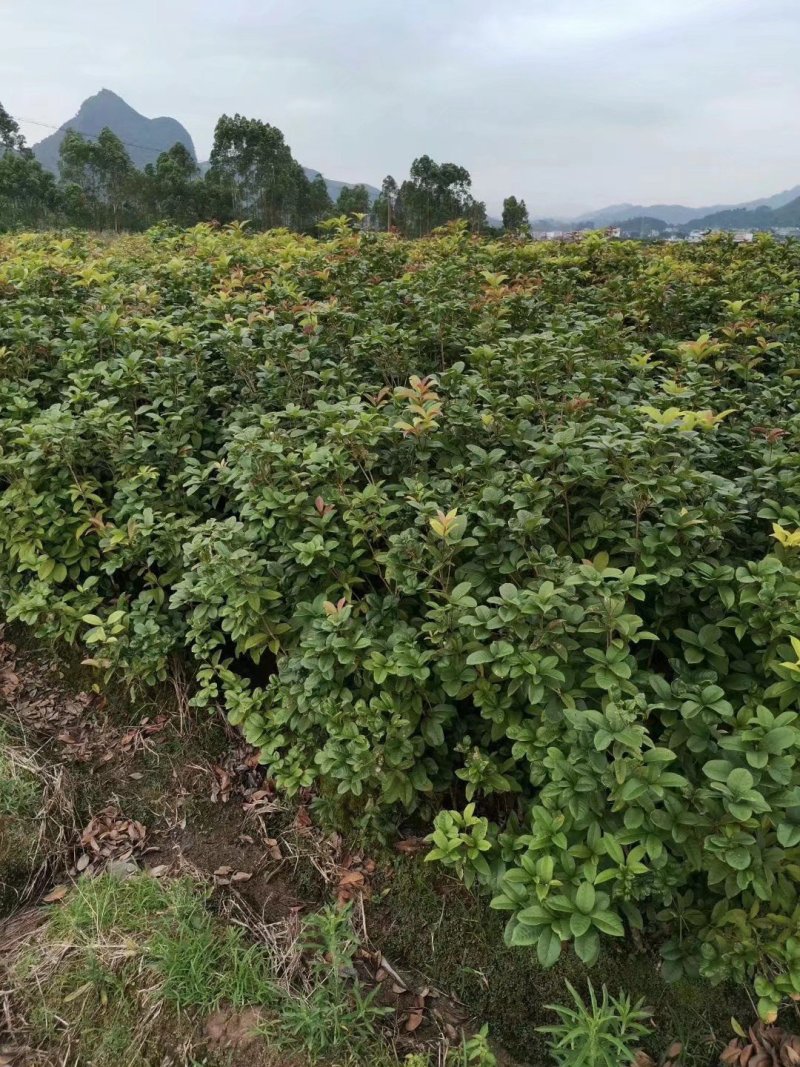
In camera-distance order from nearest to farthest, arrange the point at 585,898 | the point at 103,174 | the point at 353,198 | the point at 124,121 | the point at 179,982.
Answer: the point at 585,898
the point at 179,982
the point at 353,198
the point at 103,174
the point at 124,121

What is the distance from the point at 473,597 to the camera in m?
1.70

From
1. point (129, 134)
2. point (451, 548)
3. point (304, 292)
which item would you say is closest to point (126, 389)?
point (304, 292)

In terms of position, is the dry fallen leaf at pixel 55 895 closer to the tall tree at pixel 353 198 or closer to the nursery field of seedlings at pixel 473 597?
the nursery field of seedlings at pixel 473 597

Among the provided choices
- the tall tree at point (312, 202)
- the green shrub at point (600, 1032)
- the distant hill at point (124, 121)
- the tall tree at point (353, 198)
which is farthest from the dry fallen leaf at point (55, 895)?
the distant hill at point (124, 121)

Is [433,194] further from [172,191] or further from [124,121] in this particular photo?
[124,121]

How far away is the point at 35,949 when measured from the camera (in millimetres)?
1773

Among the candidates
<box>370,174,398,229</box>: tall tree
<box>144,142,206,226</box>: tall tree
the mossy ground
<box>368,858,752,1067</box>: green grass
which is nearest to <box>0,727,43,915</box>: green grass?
the mossy ground

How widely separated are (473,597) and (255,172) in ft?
98.0

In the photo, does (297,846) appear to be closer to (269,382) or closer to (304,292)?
(269,382)

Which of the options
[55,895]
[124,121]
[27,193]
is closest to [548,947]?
[55,895]

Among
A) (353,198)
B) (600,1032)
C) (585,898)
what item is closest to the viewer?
(585,898)

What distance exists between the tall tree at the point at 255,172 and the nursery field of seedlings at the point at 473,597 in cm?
2649

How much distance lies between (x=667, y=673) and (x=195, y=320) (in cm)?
253

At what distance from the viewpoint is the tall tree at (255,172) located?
26.4 m
